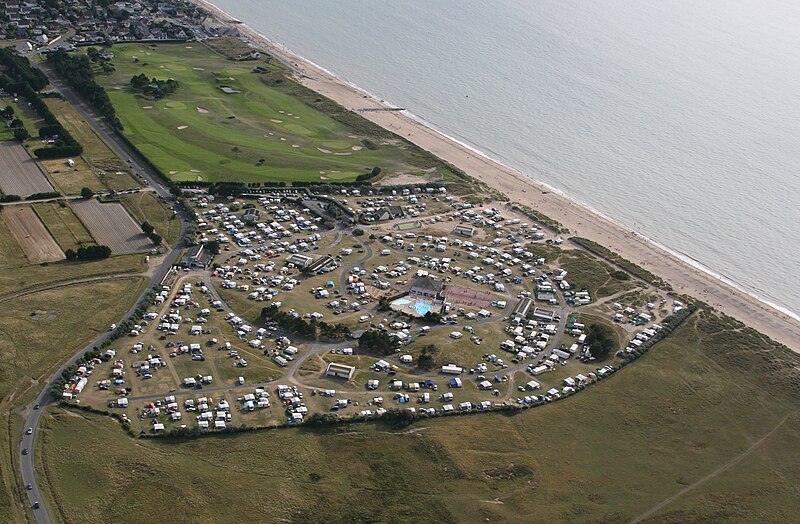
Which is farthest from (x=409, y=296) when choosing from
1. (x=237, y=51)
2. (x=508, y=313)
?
(x=237, y=51)

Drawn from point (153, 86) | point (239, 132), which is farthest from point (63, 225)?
point (153, 86)

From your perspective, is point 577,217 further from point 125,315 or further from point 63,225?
point 63,225

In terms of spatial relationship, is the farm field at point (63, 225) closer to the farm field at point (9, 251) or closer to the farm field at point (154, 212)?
the farm field at point (9, 251)

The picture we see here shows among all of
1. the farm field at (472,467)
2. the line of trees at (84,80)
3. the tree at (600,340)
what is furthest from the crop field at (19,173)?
the tree at (600,340)

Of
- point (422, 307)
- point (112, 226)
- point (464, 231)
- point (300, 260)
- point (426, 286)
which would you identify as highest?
point (464, 231)

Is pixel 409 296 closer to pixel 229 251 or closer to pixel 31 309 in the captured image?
pixel 229 251
